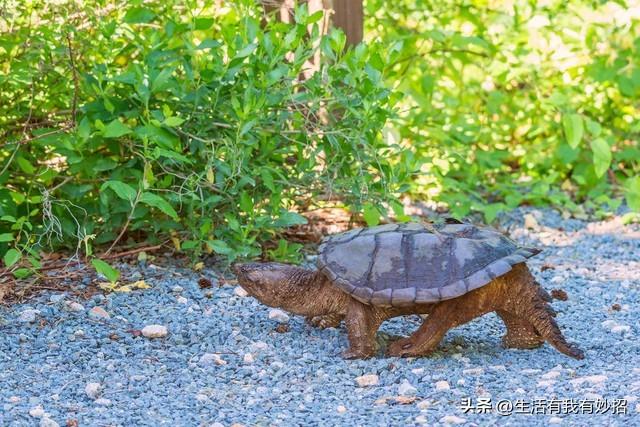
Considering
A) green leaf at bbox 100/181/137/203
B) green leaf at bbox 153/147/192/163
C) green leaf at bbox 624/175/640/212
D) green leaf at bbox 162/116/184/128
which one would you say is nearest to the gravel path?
green leaf at bbox 100/181/137/203

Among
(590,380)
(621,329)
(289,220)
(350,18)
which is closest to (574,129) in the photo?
(350,18)

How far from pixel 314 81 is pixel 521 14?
339 centimetres

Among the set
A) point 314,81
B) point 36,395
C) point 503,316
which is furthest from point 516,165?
point 36,395

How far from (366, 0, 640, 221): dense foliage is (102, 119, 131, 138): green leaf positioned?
2.04m

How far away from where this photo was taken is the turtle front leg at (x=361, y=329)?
377 centimetres

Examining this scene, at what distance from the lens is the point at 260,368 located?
144 inches

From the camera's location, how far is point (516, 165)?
23.9ft

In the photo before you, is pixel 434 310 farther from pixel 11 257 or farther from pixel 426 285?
pixel 11 257

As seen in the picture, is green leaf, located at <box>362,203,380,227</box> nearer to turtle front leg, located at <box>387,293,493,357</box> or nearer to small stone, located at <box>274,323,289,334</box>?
small stone, located at <box>274,323,289,334</box>

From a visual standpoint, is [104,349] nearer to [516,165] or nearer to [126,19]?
[126,19]

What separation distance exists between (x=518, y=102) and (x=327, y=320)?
3741 mm

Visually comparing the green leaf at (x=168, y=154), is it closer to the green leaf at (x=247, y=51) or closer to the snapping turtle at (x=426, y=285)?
the green leaf at (x=247, y=51)

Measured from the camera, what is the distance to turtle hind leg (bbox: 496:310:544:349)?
381 centimetres

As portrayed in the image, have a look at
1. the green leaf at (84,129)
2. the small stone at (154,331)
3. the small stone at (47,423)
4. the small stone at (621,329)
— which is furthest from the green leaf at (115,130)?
the small stone at (621,329)
